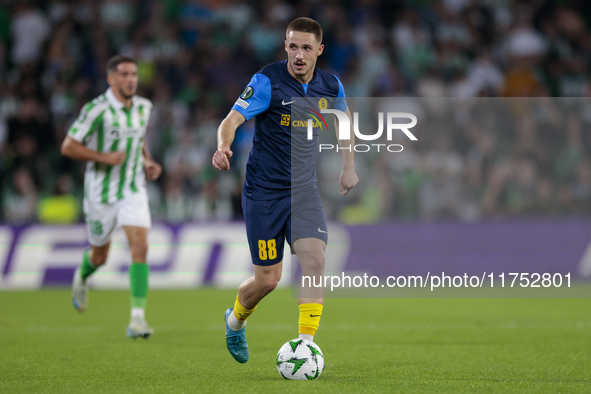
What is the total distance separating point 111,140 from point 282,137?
277 cm

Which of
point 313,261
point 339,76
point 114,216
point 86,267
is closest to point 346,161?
point 313,261

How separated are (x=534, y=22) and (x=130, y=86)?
34.6 feet

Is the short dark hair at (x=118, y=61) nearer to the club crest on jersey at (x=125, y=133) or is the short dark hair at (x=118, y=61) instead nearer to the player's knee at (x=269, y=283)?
the club crest on jersey at (x=125, y=133)

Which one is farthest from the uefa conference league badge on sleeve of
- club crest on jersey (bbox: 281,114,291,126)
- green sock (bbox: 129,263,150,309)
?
green sock (bbox: 129,263,150,309)

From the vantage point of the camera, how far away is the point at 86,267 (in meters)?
7.74

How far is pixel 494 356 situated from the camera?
557cm

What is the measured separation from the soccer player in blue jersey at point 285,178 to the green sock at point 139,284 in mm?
1905

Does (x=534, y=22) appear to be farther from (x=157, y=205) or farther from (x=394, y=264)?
(x=394, y=264)

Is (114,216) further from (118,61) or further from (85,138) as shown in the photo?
(118,61)

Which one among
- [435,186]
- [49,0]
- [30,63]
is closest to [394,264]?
[435,186]

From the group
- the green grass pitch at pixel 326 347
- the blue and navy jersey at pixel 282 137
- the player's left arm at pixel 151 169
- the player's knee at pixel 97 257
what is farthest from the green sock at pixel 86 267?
the blue and navy jersey at pixel 282 137

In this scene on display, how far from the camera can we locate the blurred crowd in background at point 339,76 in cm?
1133

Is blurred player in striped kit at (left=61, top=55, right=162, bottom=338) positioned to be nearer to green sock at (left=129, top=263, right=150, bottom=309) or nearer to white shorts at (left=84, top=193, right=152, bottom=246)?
white shorts at (left=84, top=193, right=152, bottom=246)

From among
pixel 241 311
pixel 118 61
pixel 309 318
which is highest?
pixel 118 61
